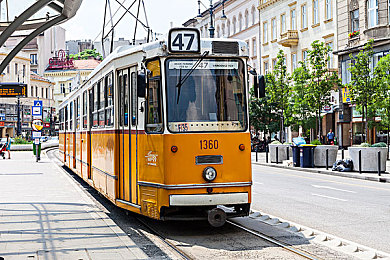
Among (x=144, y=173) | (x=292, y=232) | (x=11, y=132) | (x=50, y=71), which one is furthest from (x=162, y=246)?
(x=50, y=71)

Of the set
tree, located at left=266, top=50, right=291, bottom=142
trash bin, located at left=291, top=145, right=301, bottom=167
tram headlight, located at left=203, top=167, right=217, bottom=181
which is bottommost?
trash bin, located at left=291, top=145, right=301, bottom=167

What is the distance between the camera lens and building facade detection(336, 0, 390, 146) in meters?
38.2

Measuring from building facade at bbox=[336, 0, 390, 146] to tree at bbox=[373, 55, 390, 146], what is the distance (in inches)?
278

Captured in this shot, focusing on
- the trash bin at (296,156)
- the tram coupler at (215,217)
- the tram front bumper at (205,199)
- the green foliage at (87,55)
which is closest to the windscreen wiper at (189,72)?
the tram front bumper at (205,199)

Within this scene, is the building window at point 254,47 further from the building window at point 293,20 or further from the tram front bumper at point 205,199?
the tram front bumper at point 205,199

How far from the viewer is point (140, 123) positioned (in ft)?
33.4

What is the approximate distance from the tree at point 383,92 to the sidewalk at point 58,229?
57.9 feet

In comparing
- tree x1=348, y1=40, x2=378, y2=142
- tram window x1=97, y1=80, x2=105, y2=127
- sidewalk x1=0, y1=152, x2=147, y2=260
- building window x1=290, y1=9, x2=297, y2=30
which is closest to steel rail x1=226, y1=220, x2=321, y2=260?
sidewalk x1=0, y1=152, x2=147, y2=260

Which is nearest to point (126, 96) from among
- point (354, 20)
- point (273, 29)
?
point (354, 20)

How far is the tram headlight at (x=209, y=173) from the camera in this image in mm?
9430

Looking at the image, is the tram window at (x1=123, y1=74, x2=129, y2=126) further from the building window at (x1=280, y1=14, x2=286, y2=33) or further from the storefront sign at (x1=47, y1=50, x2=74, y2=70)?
the storefront sign at (x1=47, y1=50, x2=74, y2=70)

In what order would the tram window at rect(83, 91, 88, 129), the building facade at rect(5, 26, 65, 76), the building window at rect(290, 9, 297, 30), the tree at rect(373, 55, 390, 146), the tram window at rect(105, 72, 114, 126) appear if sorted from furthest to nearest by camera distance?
the building facade at rect(5, 26, 65, 76)
the building window at rect(290, 9, 297, 30)
the tree at rect(373, 55, 390, 146)
the tram window at rect(83, 91, 88, 129)
the tram window at rect(105, 72, 114, 126)

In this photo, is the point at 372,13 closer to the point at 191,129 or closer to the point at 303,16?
the point at 303,16

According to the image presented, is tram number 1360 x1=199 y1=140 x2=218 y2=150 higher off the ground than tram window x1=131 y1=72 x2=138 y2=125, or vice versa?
tram window x1=131 y1=72 x2=138 y2=125
